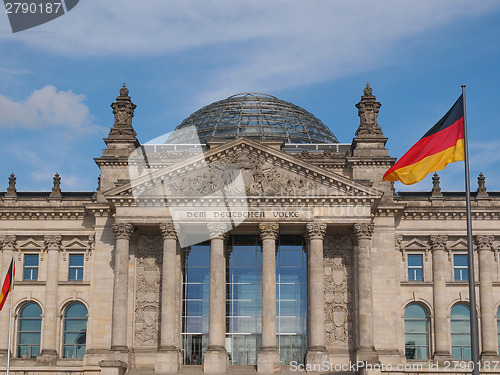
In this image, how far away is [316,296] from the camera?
59875mm

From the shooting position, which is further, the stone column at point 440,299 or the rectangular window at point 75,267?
the rectangular window at point 75,267

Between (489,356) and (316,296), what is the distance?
572 inches

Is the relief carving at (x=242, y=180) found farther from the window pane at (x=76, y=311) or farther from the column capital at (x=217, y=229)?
the window pane at (x=76, y=311)

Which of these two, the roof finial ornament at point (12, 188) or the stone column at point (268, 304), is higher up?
the roof finial ornament at point (12, 188)

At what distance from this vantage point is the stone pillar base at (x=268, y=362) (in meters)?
58.5

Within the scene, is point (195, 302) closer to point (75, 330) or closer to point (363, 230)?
point (75, 330)

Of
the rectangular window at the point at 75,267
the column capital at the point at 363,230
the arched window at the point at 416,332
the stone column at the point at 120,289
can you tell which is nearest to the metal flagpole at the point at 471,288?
the column capital at the point at 363,230

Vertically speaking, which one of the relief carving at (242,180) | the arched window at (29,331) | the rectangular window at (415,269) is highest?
the relief carving at (242,180)

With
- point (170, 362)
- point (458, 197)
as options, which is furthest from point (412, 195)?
point (170, 362)

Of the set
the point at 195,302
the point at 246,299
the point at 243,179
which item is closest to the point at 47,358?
the point at 195,302

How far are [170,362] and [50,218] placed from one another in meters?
16.1

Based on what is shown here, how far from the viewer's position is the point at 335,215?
6125 centimetres

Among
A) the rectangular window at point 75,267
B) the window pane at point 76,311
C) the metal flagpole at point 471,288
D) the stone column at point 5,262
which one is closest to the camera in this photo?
the metal flagpole at point 471,288

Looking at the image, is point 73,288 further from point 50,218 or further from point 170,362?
point 170,362
